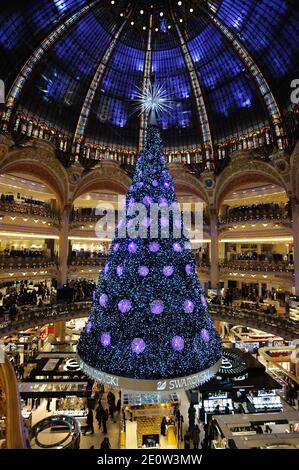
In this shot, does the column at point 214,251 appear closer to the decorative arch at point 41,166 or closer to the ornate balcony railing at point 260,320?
the ornate balcony railing at point 260,320

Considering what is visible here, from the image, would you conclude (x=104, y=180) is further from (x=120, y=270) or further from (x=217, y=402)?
(x=120, y=270)

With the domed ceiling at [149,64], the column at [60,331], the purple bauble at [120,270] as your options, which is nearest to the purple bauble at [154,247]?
the purple bauble at [120,270]

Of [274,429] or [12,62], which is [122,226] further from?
[12,62]

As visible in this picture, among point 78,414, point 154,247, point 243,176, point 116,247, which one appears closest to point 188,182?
point 243,176

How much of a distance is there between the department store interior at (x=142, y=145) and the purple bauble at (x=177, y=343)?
434 inches

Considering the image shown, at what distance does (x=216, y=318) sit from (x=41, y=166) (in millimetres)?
21626

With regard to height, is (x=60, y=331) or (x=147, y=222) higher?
(x=147, y=222)

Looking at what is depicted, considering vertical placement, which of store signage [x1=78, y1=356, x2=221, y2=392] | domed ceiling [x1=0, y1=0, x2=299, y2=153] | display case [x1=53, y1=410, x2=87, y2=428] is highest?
domed ceiling [x1=0, y1=0, x2=299, y2=153]

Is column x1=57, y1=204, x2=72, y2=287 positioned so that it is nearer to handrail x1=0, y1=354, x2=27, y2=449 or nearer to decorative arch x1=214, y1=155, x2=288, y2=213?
decorative arch x1=214, y1=155, x2=288, y2=213

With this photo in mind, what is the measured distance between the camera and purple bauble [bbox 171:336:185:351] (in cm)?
686

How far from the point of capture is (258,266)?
28828 mm

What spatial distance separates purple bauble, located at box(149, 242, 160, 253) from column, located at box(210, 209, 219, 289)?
26.5 meters

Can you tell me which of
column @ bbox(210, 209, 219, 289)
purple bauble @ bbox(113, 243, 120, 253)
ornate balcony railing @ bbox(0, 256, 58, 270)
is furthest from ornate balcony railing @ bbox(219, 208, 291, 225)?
purple bauble @ bbox(113, 243, 120, 253)

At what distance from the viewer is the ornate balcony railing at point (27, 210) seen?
25734 millimetres
